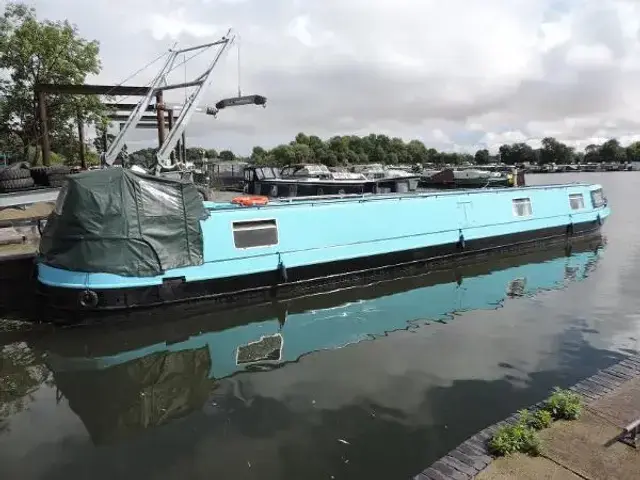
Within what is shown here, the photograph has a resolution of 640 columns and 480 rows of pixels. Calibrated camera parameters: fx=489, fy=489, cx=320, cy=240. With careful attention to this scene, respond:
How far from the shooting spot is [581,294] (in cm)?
1112

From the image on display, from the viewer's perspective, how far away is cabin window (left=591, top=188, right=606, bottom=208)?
18891 mm

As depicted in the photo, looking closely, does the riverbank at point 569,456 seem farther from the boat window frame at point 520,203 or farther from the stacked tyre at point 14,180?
the stacked tyre at point 14,180

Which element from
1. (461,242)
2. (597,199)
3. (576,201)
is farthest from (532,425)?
(597,199)

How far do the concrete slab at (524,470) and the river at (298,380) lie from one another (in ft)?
3.89

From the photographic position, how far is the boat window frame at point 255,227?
404 inches

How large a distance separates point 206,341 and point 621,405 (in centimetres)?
621

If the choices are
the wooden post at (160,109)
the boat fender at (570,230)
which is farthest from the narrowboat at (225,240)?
the wooden post at (160,109)

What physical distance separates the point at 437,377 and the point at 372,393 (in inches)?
40.9

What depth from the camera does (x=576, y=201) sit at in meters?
18.3

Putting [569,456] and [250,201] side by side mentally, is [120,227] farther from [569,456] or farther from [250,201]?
[569,456]

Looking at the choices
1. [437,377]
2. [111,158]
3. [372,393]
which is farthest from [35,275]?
[111,158]

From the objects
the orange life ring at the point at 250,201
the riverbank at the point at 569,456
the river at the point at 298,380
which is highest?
the orange life ring at the point at 250,201

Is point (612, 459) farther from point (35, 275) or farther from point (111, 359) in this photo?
point (35, 275)

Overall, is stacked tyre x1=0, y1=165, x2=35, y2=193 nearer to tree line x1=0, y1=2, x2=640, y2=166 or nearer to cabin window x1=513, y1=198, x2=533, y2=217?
tree line x1=0, y1=2, x2=640, y2=166
